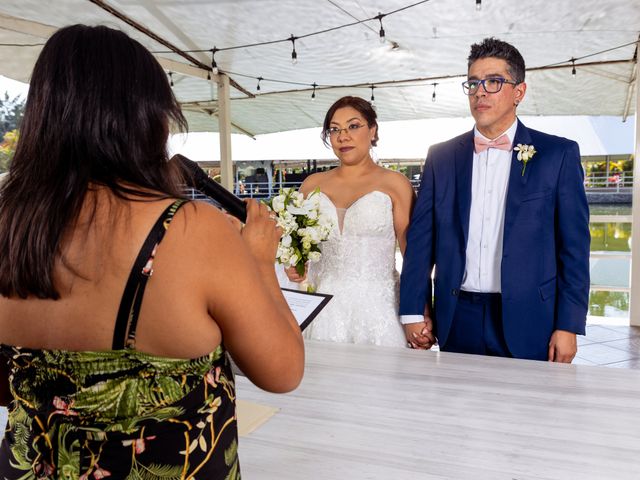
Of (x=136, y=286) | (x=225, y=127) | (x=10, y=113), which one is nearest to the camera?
(x=136, y=286)

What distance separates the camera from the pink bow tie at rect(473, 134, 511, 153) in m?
2.06

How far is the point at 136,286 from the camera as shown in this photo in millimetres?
618

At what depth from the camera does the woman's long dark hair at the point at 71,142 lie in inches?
24.8

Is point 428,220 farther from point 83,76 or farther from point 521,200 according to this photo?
point 83,76

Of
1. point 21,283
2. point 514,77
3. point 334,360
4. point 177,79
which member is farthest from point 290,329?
point 177,79

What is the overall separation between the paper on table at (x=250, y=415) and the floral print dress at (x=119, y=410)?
1.36 feet

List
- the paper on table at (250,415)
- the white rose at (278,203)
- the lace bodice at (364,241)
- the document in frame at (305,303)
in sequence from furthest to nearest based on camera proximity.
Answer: the lace bodice at (364,241), the white rose at (278,203), the document in frame at (305,303), the paper on table at (250,415)

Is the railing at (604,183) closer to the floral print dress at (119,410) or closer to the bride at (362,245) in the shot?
the bride at (362,245)

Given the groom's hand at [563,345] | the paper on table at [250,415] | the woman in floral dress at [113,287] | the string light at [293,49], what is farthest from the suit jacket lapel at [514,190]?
the string light at [293,49]

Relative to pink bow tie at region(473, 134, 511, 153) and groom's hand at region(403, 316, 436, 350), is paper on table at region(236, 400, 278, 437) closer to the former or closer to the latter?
groom's hand at region(403, 316, 436, 350)

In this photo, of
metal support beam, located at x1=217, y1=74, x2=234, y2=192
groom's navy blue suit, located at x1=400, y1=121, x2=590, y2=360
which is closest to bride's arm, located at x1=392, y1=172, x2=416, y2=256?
groom's navy blue suit, located at x1=400, y1=121, x2=590, y2=360

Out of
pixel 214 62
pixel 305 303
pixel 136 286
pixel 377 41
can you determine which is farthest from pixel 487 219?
pixel 214 62

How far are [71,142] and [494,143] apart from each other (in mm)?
1753

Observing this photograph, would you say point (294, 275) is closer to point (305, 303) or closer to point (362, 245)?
point (362, 245)
